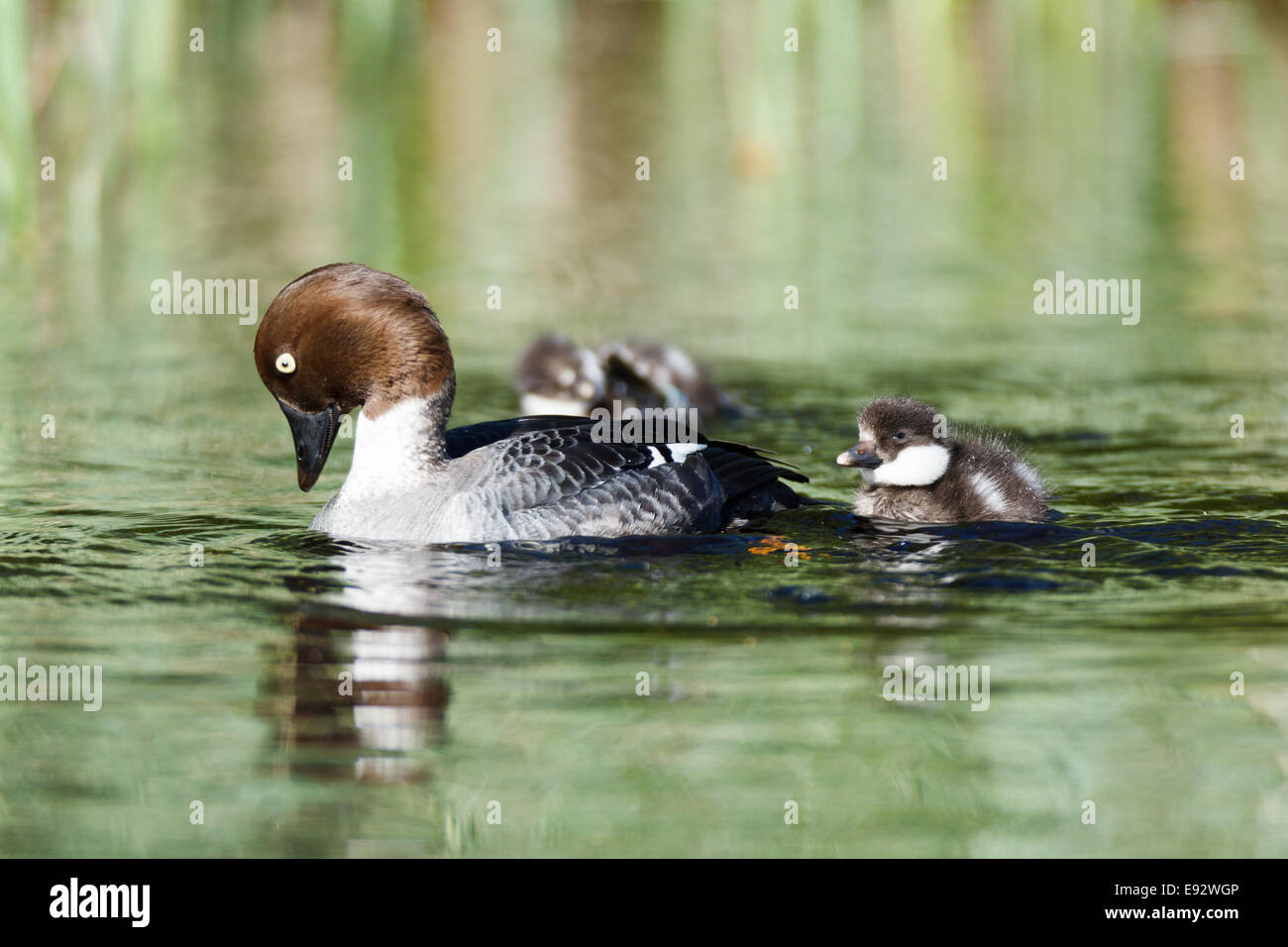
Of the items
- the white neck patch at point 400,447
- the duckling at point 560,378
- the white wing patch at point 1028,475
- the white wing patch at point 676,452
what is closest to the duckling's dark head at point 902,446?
the white wing patch at point 1028,475

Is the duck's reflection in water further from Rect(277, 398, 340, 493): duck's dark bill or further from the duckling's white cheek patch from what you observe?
the duckling's white cheek patch

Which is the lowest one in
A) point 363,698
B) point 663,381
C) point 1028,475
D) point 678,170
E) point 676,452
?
point 363,698

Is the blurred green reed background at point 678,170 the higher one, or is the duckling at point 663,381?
the blurred green reed background at point 678,170

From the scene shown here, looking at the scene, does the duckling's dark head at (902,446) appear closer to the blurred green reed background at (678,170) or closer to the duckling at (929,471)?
the duckling at (929,471)

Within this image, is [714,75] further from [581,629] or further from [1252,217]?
[581,629]

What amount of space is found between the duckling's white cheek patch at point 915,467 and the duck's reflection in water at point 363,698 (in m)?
2.33

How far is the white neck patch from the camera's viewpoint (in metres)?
6.90

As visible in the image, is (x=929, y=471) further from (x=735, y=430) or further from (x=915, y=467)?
(x=735, y=430)

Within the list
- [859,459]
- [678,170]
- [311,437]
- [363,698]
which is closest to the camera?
[363,698]

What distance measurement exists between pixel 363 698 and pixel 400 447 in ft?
5.86

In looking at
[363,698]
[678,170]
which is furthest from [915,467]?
[678,170]

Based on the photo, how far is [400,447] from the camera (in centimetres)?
689

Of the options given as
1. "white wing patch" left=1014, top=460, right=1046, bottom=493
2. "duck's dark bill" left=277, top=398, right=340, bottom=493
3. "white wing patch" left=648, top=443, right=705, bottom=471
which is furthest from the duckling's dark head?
"duck's dark bill" left=277, top=398, right=340, bottom=493

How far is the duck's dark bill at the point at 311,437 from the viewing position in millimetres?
7062
